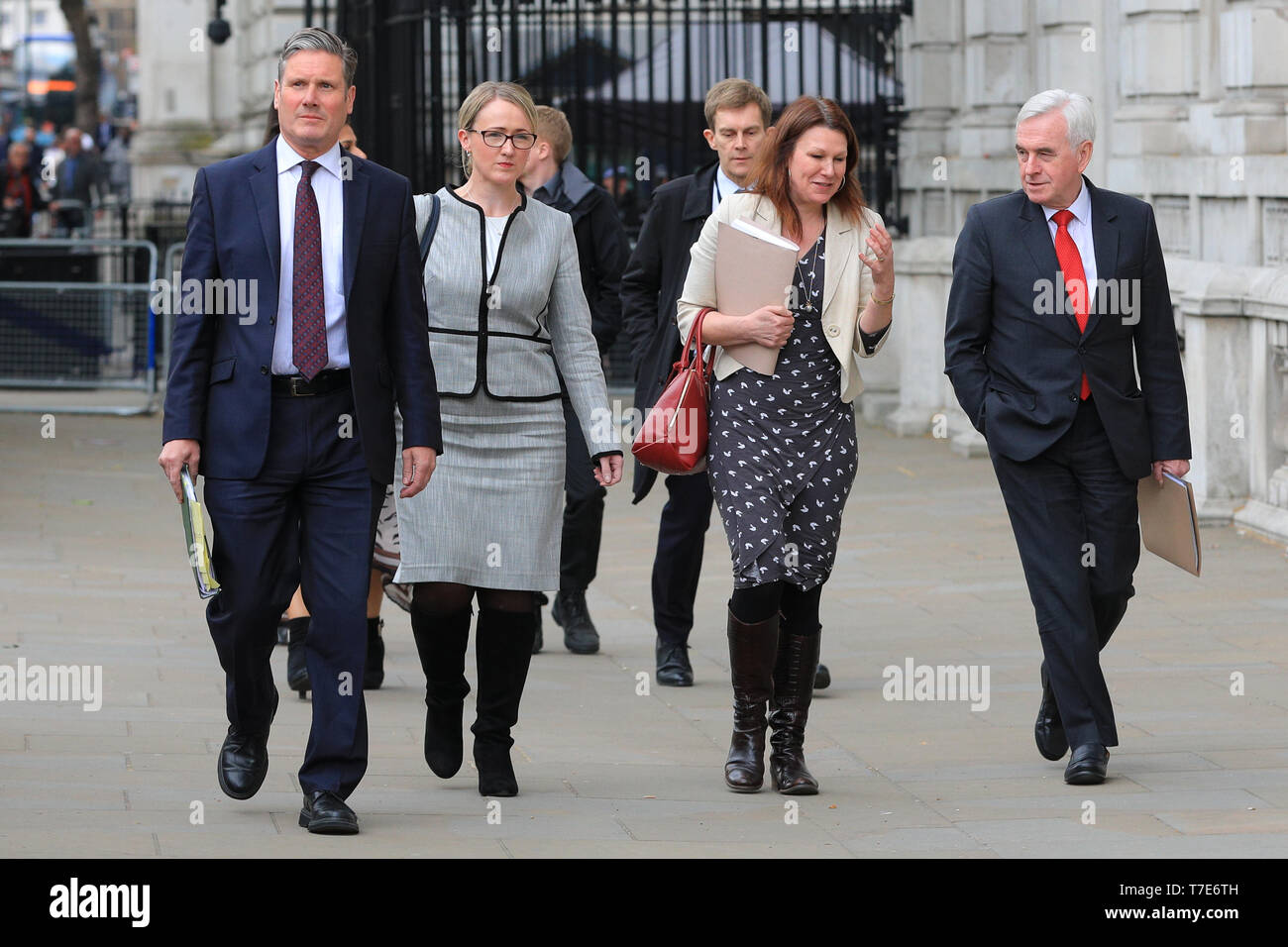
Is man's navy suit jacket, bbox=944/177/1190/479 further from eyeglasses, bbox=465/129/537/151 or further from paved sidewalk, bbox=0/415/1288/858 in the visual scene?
eyeglasses, bbox=465/129/537/151

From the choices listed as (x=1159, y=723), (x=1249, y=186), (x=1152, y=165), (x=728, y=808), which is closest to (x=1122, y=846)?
(x=728, y=808)

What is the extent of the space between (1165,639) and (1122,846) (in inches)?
121

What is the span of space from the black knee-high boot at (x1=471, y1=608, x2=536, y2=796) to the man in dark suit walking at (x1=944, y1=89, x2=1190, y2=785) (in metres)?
1.37

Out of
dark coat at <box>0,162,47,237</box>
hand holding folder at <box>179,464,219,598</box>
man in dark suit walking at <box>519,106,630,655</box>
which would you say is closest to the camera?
hand holding folder at <box>179,464,219,598</box>

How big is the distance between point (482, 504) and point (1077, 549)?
1625mm

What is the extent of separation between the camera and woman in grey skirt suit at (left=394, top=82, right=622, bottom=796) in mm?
5840

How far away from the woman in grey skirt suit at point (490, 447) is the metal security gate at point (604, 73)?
29.2 feet

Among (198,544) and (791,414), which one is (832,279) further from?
(198,544)

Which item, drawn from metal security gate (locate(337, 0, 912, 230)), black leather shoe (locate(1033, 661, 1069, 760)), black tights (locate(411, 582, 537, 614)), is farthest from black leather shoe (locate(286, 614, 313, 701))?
metal security gate (locate(337, 0, 912, 230))

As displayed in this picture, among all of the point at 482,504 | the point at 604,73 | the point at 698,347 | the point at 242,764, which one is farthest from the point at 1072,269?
the point at 604,73

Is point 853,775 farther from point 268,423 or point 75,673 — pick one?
point 75,673

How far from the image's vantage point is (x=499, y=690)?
5.95m

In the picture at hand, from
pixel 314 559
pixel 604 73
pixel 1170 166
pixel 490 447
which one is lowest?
pixel 314 559

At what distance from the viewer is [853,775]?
629 centimetres
